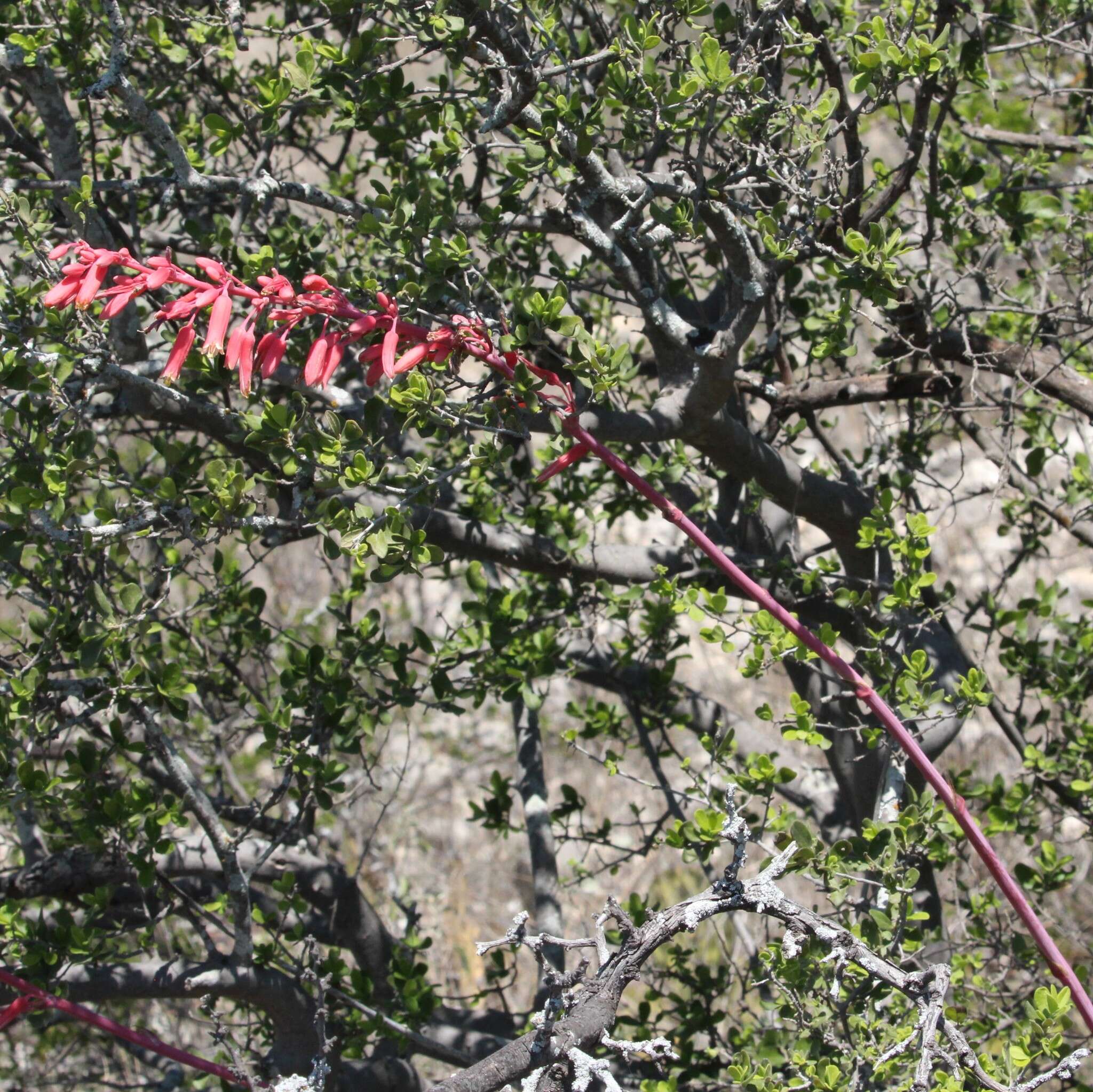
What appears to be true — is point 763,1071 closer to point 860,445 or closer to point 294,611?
point 294,611

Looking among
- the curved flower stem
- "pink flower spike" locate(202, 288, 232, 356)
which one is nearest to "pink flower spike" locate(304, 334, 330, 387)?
"pink flower spike" locate(202, 288, 232, 356)

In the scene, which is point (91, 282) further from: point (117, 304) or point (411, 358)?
point (411, 358)

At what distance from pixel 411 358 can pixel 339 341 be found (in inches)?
4.9

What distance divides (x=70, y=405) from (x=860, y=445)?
6.08 meters

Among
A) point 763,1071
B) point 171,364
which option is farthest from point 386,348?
point 763,1071

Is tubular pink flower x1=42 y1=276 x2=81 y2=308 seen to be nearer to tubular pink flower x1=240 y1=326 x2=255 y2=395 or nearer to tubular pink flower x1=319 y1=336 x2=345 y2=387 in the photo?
tubular pink flower x1=240 y1=326 x2=255 y2=395

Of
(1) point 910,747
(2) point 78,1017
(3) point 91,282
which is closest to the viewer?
(3) point 91,282

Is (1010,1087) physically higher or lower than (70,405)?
lower

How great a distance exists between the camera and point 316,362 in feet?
5.13

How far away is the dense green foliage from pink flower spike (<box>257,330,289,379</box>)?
148 mm

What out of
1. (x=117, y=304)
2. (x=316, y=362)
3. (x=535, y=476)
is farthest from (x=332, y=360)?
(x=535, y=476)

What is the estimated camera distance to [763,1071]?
1.82 m

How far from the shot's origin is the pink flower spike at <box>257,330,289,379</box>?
157 cm

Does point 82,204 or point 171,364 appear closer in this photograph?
point 171,364
